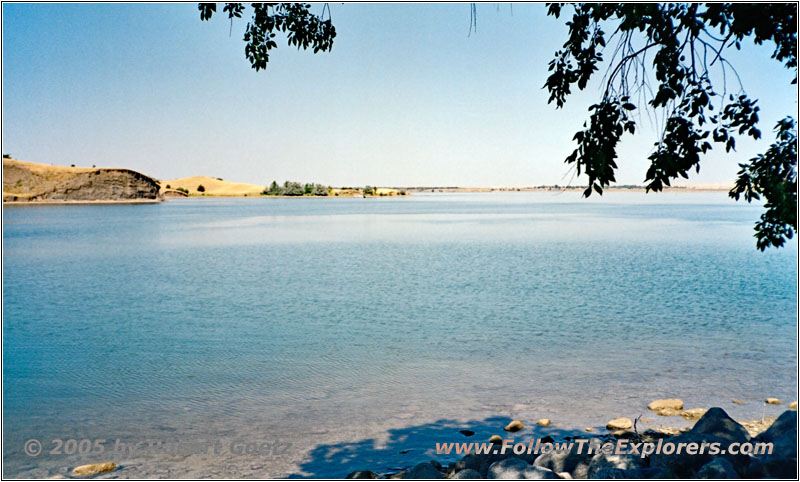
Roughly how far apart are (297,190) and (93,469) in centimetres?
12414

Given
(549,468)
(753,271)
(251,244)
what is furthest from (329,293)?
(251,244)

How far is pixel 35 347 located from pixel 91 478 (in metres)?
5.77

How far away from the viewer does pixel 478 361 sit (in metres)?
8.70

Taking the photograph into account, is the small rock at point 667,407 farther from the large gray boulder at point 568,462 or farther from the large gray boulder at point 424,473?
the large gray boulder at point 424,473

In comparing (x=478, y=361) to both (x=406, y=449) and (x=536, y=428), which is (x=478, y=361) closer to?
(x=536, y=428)

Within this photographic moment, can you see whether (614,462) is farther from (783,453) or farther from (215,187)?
(215,187)

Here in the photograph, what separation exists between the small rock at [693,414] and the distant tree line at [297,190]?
122m

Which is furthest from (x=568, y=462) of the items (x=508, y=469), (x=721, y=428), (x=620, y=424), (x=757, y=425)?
(x=757, y=425)

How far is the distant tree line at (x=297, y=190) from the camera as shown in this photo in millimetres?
126750

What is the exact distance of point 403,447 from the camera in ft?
18.7

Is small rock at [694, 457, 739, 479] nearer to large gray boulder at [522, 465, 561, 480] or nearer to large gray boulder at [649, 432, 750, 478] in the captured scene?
large gray boulder at [649, 432, 750, 478]

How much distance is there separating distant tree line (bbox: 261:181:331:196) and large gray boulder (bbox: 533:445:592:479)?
405 ft

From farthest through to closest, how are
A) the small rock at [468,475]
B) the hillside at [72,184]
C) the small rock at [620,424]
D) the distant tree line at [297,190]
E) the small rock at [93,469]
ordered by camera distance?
1. the distant tree line at [297,190]
2. the hillside at [72,184]
3. the small rock at [620,424]
4. the small rock at [93,469]
5. the small rock at [468,475]

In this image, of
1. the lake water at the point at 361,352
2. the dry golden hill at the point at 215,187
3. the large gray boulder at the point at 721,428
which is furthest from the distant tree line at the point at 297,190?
the large gray boulder at the point at 721,428
